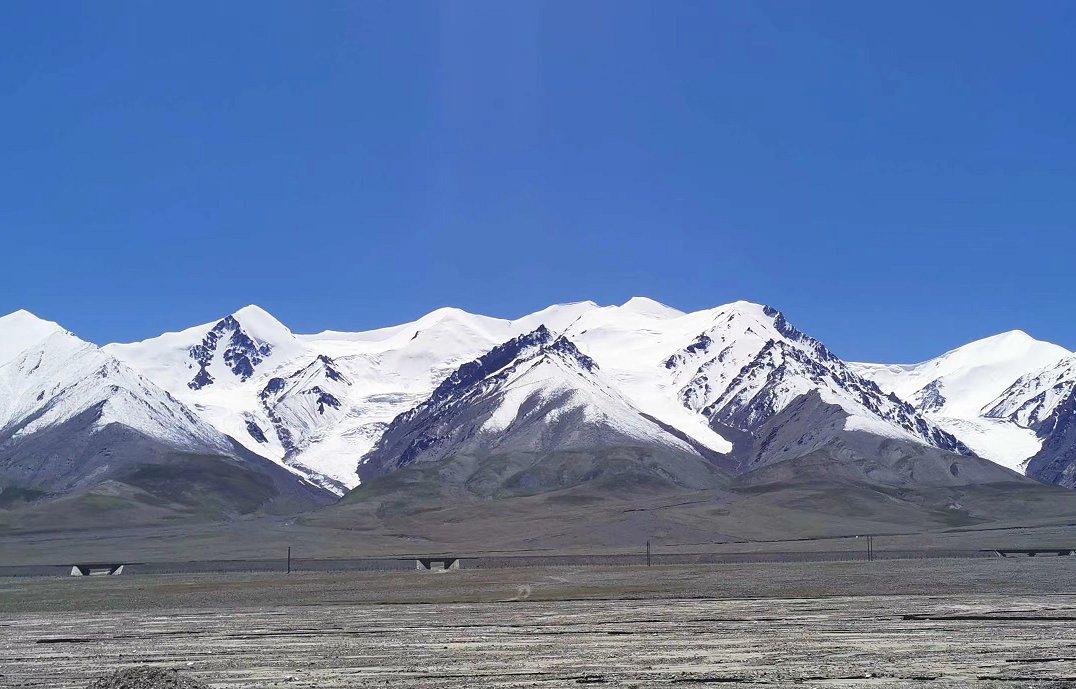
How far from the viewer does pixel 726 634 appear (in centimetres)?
4738

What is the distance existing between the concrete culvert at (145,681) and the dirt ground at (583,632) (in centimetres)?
273

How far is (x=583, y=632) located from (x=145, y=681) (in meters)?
21.5

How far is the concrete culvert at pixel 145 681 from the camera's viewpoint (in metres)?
32.7

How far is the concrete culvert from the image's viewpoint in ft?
107

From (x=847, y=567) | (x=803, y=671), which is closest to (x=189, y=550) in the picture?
(x=847, y=567)

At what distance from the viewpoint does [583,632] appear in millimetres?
49594

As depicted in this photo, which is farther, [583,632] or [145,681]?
[583,632]

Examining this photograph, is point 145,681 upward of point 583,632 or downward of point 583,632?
downward

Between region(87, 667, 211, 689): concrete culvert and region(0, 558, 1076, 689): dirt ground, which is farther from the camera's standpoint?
region(0, 558, 1076, 689): dirt ground

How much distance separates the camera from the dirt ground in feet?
121

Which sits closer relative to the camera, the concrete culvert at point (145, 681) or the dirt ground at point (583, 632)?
the concrete culvert at point (145, 681)

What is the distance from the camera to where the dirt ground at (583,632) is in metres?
37.0

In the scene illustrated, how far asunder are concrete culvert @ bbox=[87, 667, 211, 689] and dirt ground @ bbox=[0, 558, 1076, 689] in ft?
8.97

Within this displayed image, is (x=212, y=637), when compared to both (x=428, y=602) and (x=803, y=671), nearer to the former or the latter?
(x=428, y=602)
